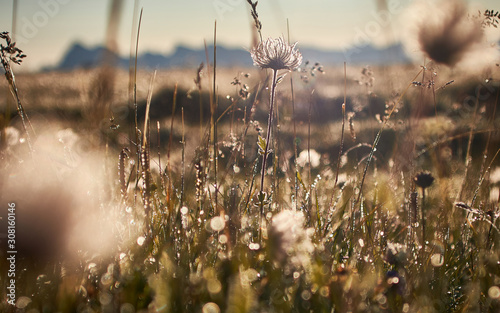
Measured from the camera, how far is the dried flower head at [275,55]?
6.07 feet

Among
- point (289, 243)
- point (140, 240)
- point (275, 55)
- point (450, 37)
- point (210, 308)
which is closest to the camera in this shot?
point (210, 308)

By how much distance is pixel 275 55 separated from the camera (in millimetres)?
1852

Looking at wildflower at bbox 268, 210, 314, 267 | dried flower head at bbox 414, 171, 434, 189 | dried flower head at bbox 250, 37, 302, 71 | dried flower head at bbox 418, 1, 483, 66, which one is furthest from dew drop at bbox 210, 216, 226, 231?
dried flower head at bbox 418, 1, 483, 66

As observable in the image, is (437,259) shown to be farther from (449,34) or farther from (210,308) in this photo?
(449,34)

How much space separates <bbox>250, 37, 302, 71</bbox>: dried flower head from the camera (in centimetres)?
185

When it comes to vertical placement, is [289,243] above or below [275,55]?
below

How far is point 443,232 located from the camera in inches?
81.7

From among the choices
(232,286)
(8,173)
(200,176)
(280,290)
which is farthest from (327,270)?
(8,173)

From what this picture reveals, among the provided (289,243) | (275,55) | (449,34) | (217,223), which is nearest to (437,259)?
(289,243)

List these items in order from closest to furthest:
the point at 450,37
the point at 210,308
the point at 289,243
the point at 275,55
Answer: the point at 210,308 < the point at 289,243 < the point at 275,55 < the point at 450,37

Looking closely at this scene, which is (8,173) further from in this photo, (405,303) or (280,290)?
(405,303)

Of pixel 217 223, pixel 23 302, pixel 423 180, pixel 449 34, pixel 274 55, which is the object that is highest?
pixel 449 34

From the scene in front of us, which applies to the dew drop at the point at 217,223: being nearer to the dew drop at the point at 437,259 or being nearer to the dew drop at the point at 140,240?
the dew drop at the point at 140,240

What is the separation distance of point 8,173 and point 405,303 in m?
1.65
